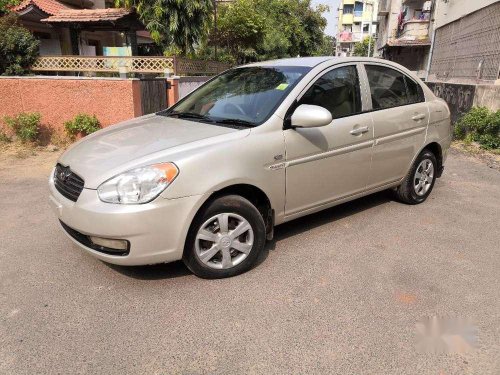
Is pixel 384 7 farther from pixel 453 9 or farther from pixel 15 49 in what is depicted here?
pixel 15 49

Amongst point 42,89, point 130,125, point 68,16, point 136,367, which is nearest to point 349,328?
point 136,367

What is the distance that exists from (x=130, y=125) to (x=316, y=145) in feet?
5.65

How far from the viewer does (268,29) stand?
2564cm

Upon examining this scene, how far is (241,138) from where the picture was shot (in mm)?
3178

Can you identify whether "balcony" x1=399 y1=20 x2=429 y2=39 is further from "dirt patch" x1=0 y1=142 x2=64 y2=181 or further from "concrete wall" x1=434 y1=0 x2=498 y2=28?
"dirt patch" x1=0 y1=142 x2=64 y2=181

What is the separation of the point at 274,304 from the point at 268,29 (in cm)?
2506

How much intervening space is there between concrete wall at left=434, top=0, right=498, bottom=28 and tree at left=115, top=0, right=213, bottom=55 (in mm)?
10722

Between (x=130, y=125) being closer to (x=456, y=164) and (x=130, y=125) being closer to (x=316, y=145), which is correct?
(x=316, y=145)

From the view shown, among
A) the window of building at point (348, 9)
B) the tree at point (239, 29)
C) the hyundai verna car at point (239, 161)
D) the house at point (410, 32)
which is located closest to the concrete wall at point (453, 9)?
the house at point (410, 32)

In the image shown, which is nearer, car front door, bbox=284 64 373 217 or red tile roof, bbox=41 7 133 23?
car front door, bbox=284 64 373 217

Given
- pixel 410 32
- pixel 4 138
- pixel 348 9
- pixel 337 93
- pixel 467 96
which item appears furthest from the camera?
pixel 348 9

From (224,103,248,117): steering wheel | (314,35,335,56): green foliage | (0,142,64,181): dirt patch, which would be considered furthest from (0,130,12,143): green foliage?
(314,35,335,56): green foliage

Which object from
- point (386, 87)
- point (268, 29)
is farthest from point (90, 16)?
point (268, 29)

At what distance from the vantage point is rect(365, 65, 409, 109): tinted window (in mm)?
4172
